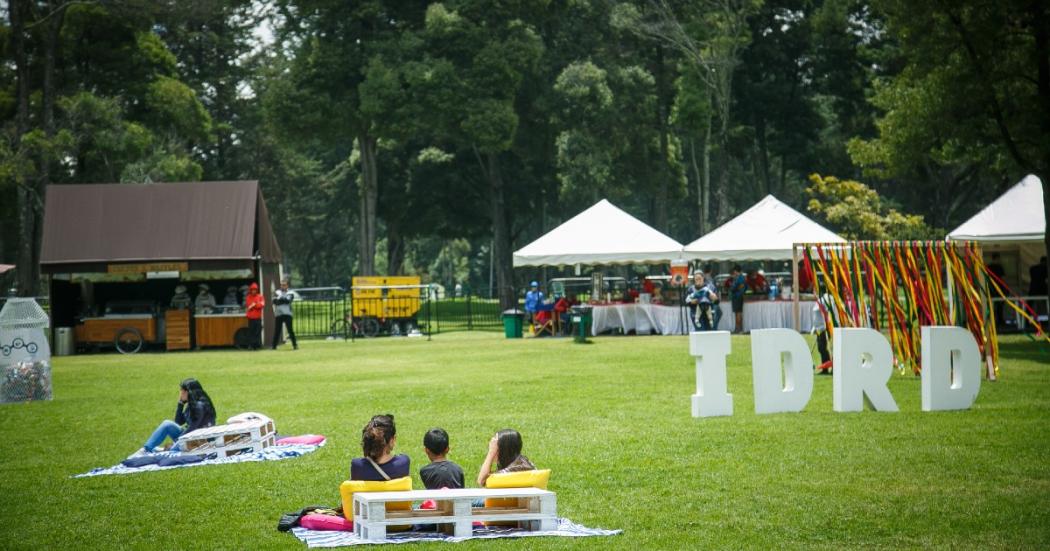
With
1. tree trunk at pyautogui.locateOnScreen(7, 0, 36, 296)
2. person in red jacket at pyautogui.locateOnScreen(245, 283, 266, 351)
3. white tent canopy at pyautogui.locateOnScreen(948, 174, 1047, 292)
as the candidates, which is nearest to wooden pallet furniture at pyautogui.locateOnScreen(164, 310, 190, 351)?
person in red jacket at pyautogui.locateOnScreen(245, 283, 266, 351)

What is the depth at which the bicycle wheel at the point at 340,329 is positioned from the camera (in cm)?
3781

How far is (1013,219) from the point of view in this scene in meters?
29.7

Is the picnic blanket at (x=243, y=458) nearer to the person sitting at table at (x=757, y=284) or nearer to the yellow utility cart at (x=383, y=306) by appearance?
the person sitting at table at (x=757, y=284)

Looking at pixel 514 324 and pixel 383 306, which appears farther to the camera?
pixel 383 306

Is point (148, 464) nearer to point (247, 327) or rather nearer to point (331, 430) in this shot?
point (331, 430)

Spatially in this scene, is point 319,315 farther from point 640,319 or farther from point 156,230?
point 640,319

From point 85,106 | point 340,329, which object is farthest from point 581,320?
point 85,106

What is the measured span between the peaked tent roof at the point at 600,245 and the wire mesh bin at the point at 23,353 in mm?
16542

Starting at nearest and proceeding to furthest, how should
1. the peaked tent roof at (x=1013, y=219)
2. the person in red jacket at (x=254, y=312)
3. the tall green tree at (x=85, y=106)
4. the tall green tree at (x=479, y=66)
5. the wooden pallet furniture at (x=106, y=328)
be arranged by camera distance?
the peaked tent roof at (x=1013, y=219) → the person in red jacket at (x=254, y=312) → the wooden pallet furniture at (x=106, y=328) → the tall green tree at (x=85, y=106) → the tall green tree at (x=479, y=66)

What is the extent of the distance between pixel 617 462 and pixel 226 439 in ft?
14.2

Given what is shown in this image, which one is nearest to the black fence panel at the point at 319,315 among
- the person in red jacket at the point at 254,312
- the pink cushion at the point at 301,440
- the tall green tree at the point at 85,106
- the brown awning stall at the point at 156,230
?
the brown awning stall at the point at 156,230

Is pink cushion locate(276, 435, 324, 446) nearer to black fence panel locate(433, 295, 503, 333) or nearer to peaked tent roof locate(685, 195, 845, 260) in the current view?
peaked tent roof locate(685, 195, 845, 260)

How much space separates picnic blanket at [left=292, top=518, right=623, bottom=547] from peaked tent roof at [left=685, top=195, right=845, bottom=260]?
2452 cm

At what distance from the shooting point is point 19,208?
43750mm
